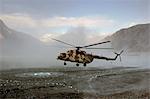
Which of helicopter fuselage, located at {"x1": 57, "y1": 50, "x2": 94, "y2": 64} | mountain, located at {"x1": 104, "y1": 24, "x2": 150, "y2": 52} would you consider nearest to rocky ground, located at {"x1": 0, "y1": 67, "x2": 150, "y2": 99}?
helicopter fuselage, located at {"x1": 57, "y1": 50, "x2": 94, "y2": 64}

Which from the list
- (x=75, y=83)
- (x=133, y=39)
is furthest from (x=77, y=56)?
(x=133, y=39)

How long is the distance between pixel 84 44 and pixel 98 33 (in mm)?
159

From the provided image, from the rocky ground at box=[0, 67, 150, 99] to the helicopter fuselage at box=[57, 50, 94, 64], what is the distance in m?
0.08

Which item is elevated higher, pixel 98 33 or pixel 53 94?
pixel 98 33

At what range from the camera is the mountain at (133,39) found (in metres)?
2.89

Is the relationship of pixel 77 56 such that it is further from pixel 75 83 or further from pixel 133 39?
pixel 133 39

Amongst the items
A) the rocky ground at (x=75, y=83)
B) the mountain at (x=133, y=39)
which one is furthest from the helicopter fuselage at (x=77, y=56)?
the mountain at (x=133, y=39)

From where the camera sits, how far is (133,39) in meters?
2.97

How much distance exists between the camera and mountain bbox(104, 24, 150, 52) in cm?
289

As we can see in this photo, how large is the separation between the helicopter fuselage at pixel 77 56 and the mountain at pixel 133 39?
0.23 metres

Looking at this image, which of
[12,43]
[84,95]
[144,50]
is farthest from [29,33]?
[144,50]

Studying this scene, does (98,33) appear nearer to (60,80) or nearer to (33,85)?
(60,80)

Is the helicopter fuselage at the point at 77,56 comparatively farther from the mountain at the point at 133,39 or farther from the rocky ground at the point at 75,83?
the mountain at the point at 133,39

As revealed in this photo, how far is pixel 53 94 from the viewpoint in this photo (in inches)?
111
